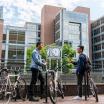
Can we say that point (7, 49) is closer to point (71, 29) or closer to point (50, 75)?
point (71, 29)

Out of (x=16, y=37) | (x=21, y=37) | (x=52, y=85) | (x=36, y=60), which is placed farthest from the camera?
(x=16, y=37)

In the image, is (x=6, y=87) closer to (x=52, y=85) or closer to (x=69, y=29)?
(x=52, y=85)

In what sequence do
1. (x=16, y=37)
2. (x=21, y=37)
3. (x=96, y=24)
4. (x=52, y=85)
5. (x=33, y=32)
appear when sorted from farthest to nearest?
(x=33, y=32) → (x=96, y=24) → (x=16, y=37) → (x=21, y=37) → (x=52, y=85)

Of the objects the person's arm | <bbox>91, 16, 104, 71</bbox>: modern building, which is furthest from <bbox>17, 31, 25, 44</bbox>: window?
the person's arm

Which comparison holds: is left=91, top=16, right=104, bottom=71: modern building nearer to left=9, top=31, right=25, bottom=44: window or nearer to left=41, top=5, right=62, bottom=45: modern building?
left=41, top=5, right=62, bottom=45: modern building

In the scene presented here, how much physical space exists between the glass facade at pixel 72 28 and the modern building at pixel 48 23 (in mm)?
5094

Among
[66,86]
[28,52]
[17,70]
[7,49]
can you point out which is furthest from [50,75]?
[7,49]

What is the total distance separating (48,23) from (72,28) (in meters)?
11.8

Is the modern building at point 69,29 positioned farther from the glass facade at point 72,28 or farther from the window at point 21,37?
the window at point 21,37

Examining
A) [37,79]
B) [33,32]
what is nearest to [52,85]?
[37,79]

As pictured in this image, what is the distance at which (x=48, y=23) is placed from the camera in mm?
91688

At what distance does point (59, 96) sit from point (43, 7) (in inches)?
3387

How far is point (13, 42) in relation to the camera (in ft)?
190

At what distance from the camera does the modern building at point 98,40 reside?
86000mm
